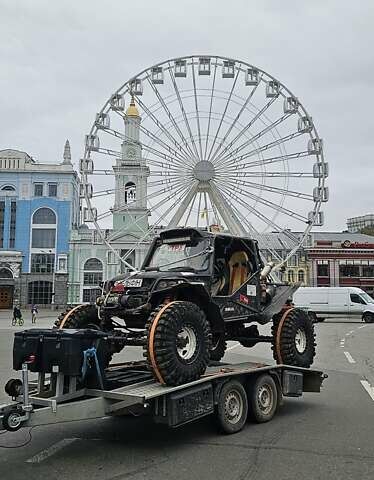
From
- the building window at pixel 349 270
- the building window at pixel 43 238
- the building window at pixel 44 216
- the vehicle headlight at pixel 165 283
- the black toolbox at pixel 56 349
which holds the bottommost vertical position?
the black toolbox at pixel 56 349

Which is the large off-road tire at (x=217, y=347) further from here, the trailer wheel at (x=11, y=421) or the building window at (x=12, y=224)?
the building window at (x=12, y=224)

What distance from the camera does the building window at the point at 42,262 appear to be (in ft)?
225

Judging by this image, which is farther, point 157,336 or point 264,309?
point 264,309

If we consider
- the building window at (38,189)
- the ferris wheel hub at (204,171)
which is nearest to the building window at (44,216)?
the building window at (38,189)

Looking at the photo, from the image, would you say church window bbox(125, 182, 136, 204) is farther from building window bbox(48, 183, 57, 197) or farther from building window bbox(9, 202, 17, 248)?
building window bbox(9, 202, 17, 248)

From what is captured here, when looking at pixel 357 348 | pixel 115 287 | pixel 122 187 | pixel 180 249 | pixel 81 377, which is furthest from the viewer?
pixel 122 187

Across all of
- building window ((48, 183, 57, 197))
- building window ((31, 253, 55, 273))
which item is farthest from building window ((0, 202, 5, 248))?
building window ((48, 183, 57, 197))

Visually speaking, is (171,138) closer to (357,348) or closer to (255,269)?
(357,348)

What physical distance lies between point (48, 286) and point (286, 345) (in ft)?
204

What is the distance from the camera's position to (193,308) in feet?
22.2

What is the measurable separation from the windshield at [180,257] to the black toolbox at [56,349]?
2.11 meters

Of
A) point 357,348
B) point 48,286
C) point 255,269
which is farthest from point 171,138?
point 48,286

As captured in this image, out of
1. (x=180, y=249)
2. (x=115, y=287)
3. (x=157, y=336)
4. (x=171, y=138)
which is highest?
(x=171, y=138)

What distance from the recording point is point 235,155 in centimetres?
3047
